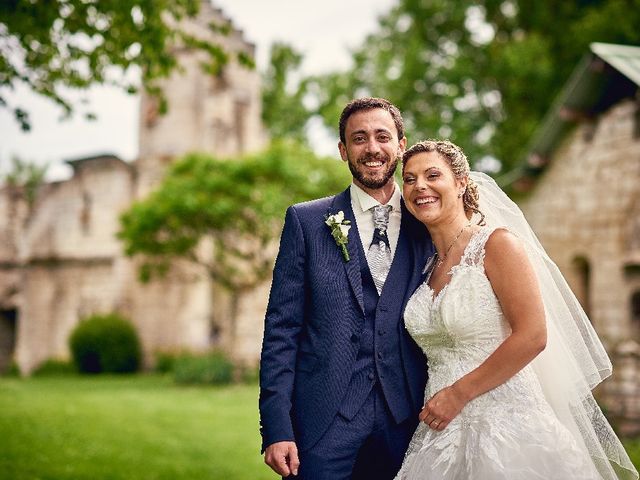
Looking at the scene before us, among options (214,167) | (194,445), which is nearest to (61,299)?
(214,167)

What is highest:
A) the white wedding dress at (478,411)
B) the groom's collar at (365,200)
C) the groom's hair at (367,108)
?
the groom's hair at (367,108)

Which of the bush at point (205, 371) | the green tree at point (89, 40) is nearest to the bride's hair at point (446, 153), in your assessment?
the green tree at point (89, 40)

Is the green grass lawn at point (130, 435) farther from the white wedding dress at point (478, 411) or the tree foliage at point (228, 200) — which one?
the white wedding dress at point (478, 411)

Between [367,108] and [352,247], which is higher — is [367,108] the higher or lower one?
the higher one

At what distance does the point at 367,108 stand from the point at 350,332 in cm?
106

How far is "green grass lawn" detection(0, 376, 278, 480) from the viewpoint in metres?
8.48

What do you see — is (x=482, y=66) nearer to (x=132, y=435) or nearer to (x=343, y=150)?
(x=132, y=435)

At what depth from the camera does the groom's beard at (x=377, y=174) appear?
11.7ft

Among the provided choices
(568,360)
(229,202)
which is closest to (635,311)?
(229,202)

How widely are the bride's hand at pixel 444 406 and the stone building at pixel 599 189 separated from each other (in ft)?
27.8

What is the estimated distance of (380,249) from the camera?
3639 millimetres

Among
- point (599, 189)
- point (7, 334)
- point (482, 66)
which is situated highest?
point (482, 66)

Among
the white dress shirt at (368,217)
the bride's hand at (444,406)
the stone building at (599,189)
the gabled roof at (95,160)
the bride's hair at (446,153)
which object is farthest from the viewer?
the gabled roof at (95,160)

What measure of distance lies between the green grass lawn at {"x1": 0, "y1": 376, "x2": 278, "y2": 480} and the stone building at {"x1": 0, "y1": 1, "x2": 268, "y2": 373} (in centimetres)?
714
